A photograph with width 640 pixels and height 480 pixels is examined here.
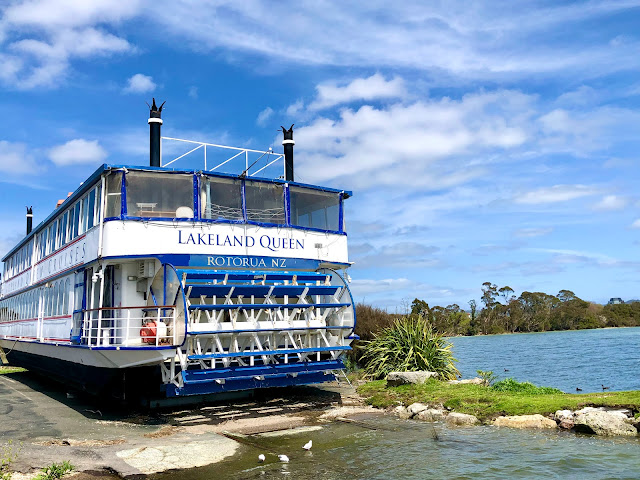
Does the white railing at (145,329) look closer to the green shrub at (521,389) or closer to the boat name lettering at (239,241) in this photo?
the boat name lettering at (239,241)

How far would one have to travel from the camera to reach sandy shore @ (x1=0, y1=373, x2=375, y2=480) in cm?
803

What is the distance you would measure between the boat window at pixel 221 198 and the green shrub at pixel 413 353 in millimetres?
6062

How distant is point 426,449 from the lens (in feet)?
28.0

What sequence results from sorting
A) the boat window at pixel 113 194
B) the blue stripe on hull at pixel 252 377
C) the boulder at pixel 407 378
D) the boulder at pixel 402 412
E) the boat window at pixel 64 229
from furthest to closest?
the boat window at pixel 64 229 → the boulder at pixel 407 378 → the boat window at pixel 113 194 → the boulder at pixel 402 412 → the blue stripe on hull at pixel 252 377

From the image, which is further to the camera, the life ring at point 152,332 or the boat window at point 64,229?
the boat window at point 64,229

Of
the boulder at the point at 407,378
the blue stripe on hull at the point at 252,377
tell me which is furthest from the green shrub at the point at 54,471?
the boulder at the point at 407,378

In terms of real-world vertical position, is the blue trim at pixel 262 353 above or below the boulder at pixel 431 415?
above

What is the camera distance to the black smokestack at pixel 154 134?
14891 mm

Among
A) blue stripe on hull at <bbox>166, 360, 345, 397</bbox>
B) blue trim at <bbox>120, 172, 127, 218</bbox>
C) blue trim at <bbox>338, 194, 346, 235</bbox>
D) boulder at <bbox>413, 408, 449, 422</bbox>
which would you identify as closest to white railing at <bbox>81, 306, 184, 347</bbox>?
blue stripe on hull at <bbox>166, 360, 345, 397</bbox>

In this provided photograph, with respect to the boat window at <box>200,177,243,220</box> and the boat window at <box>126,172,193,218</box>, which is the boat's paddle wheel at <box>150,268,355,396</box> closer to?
the boat window at <box>200,177,243,220</box>

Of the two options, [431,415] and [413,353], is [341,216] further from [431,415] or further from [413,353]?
[431,415]

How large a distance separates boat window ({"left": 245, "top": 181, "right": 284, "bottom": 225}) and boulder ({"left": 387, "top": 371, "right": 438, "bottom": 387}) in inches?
184

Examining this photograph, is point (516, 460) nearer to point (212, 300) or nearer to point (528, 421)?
point (528, 421)

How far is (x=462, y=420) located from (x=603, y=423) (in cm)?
236
